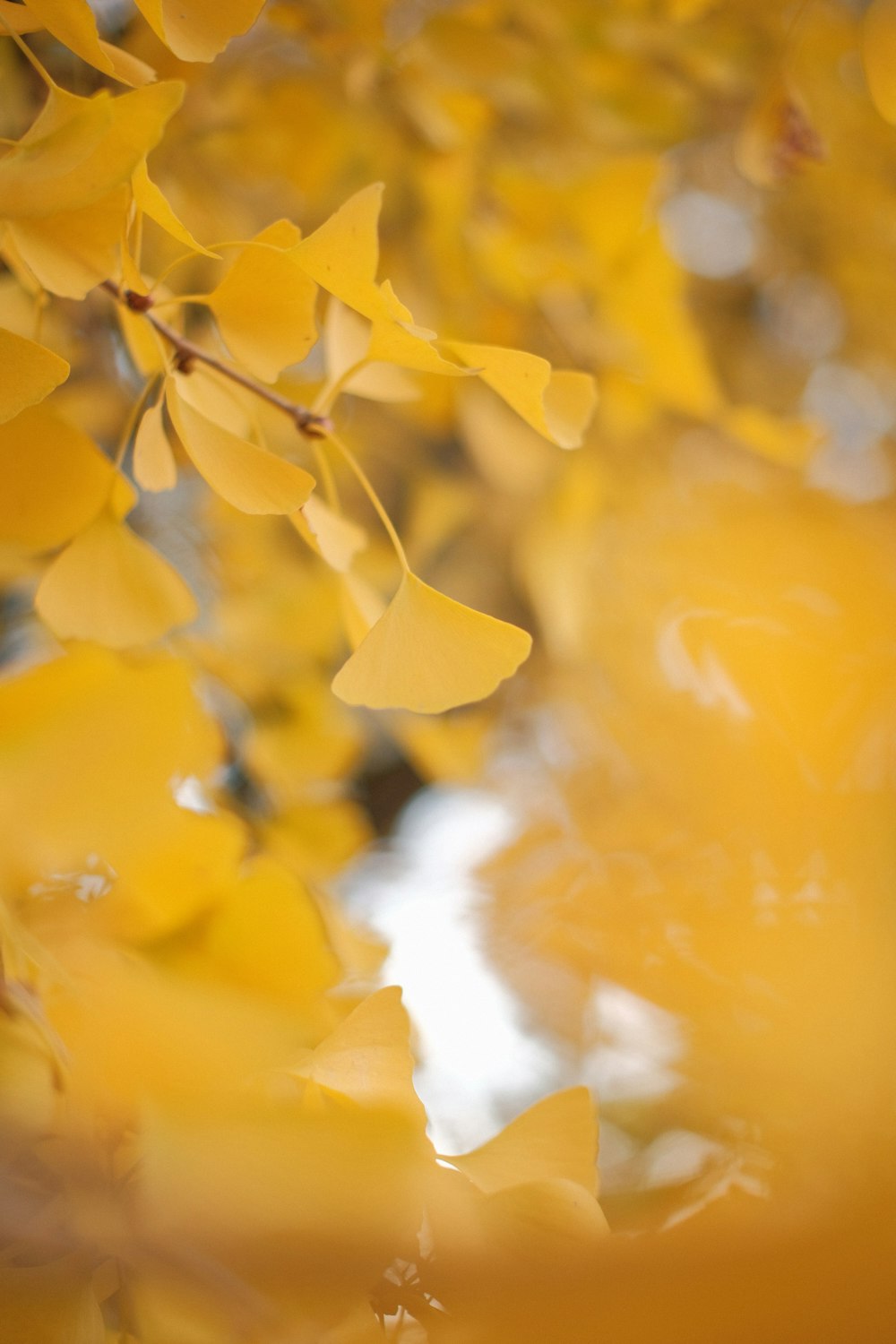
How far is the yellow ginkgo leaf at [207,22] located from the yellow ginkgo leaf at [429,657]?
0.26ft

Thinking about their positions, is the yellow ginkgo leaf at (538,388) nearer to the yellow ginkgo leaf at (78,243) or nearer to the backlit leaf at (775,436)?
the yellow ginkgo leaf at (78,243)

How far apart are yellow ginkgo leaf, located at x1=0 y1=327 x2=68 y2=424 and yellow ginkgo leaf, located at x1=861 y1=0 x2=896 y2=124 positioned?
154 millimetres

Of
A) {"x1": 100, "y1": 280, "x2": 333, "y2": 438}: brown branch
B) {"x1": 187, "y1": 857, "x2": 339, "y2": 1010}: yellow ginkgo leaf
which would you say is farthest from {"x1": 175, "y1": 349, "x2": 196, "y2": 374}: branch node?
{"x1": 187, "y1": 857, "x2": 339, "y2": 1010}: yellow ginkgo leaf

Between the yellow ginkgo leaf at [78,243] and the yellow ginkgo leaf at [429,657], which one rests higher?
→ the yellow ginkgo leaf at [78,243]

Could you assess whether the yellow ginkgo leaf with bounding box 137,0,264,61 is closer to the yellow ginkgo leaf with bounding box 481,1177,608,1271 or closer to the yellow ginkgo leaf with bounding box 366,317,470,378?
the yellow ginkgo leaf with bounding box 366,317,470,378

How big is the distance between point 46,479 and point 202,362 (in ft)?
0.11

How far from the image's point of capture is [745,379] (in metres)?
0.68

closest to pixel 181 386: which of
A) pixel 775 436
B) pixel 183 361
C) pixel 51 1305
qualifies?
pixel 183 361

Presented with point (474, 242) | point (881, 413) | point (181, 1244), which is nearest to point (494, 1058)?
point (181, 1244)

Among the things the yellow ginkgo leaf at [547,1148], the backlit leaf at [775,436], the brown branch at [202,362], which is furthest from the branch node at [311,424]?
the backlit leaf at [775,436]

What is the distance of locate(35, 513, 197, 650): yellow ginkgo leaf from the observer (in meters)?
0.15

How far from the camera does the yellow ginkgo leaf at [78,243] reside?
0.11 m

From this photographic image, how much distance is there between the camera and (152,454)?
0.15 meters

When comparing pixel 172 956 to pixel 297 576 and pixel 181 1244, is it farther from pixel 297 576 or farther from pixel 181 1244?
pixel 297 576
